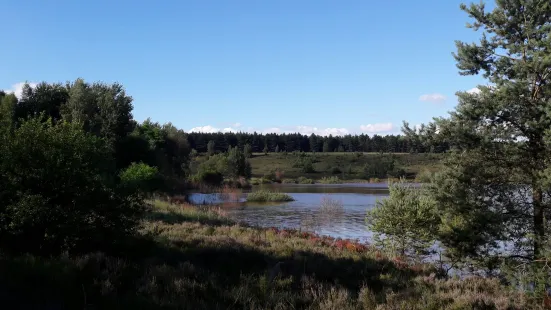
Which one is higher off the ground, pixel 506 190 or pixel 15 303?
pixel 506 190

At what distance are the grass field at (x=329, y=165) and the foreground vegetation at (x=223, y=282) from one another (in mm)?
96660

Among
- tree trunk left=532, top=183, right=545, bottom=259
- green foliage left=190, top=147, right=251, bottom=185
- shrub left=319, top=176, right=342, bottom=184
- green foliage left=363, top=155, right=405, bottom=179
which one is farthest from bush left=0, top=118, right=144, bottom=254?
green foliage left=363, top=155, right=405, bottom=179

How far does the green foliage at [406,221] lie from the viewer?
16844 millimetres

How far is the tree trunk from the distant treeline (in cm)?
14389

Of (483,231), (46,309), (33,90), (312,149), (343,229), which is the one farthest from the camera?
(312,149)

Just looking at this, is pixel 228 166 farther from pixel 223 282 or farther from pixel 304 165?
pixel 223 282

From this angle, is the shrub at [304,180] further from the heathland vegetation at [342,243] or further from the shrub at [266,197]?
the heathland vegetation at [342,243]

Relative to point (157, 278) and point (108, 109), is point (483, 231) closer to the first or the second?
point (157, 278)

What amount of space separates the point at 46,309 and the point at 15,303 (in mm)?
562

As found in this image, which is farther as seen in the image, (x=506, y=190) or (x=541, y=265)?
(x=506, y=190)

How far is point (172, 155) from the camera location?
64.9 meters

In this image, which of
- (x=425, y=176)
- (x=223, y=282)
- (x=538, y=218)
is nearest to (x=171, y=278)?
(x=223, y=282)

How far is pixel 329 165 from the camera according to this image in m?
131

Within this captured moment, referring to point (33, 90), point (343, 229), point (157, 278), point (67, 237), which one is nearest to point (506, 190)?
point (157, 278)
